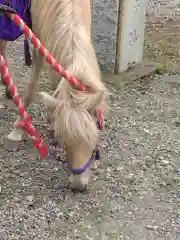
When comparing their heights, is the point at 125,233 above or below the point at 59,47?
below

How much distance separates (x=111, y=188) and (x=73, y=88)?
0.99 m

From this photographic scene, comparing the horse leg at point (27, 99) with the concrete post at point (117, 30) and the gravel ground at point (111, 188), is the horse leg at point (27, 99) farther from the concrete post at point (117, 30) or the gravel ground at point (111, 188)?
the concrete post at point (117, 30)

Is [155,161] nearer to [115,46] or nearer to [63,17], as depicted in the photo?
[63,17]

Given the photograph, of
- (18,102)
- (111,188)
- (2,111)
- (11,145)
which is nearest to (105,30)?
(2,111)

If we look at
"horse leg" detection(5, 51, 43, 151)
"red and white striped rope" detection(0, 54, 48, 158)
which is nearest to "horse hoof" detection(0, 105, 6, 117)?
"horse leg" detection(5, 51, 43, 151)

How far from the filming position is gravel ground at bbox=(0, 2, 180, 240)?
2.98 meters

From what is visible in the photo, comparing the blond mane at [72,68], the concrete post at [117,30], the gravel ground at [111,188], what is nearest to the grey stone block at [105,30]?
the concrete post at [117,30]

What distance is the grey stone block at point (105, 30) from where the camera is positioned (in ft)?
16.4

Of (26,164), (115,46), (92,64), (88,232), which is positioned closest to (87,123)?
(92,64)

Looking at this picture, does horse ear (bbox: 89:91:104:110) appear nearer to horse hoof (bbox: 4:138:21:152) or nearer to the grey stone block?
horse hoof (bbox: 4:138:21:152)

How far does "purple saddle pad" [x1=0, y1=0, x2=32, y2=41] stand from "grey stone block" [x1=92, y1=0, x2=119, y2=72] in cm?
163

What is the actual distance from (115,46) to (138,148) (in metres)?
1.57

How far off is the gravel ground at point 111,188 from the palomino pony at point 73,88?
0.75 ft

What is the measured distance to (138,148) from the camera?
12.9 ft
